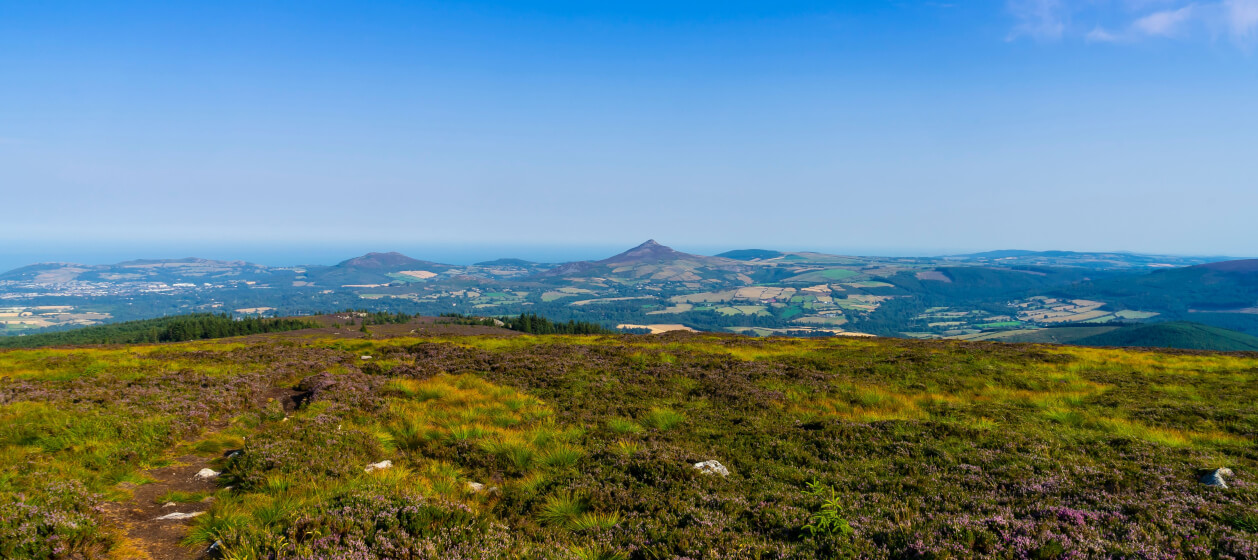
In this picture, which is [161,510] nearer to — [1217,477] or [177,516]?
[177,516]

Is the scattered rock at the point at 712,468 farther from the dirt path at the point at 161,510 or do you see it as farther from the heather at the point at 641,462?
the dirt path at the point at 161,510

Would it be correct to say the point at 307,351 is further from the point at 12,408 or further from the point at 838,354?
the point at 838,354

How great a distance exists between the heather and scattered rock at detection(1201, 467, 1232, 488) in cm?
27

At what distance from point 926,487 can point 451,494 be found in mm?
9604

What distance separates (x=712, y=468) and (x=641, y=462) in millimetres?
1659

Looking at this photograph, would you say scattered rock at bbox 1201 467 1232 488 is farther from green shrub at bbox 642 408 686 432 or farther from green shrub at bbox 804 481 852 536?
green shrub at bbox 642 408 686 432

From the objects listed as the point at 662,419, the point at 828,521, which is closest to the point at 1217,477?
the point at 828,521

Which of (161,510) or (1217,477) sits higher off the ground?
(1217,477)

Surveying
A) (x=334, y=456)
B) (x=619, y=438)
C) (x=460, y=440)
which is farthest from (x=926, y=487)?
(x=334, y=456)

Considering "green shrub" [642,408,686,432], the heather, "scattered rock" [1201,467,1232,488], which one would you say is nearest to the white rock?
the heather

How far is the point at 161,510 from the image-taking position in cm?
913

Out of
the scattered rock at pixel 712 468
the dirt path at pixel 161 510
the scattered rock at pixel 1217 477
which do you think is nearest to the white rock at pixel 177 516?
the dirt path at pixel 161 510

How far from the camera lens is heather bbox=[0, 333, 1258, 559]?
7.27 meters

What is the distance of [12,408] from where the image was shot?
13570mm
